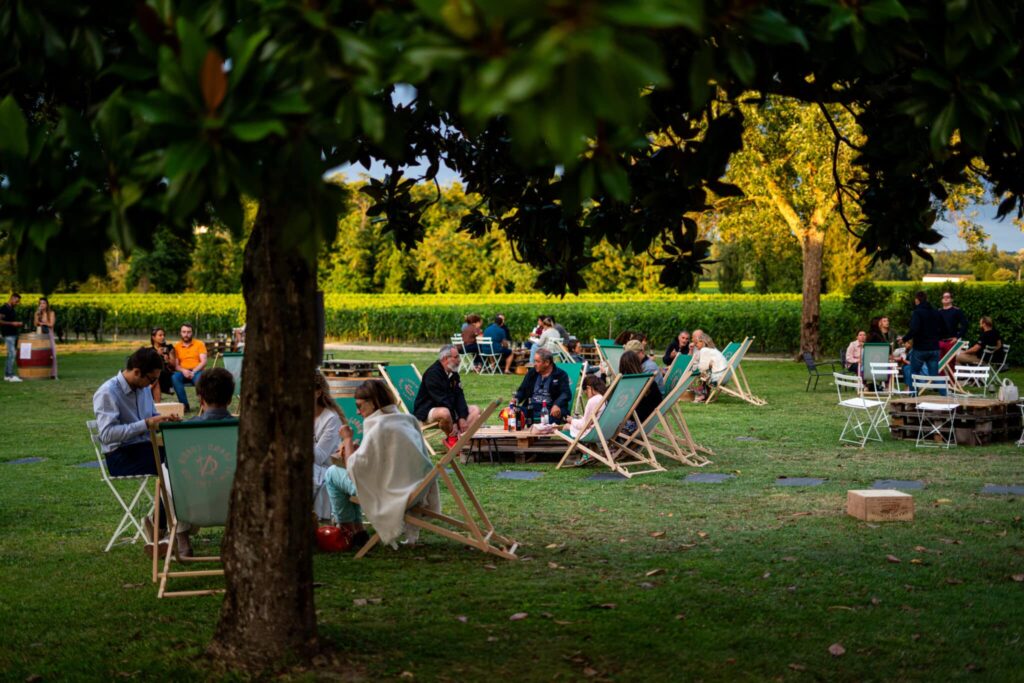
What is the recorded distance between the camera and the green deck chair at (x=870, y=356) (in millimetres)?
18172

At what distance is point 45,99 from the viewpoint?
4.96 metres

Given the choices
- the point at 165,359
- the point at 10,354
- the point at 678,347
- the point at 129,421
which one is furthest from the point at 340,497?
the point at 10,354

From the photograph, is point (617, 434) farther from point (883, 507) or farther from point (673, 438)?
point (883, 507)

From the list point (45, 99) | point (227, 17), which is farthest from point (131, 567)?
point (227, 17)

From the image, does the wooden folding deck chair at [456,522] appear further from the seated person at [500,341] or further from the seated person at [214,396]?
the seated person at [500,341]

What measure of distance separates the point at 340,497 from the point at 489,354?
17.6 metres

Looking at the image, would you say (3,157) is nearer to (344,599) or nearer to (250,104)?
(250,104)

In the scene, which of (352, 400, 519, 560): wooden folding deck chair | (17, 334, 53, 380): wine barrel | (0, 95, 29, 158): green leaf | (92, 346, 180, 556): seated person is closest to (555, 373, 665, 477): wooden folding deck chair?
(352, 400, 519, 560): wooden folding deck chair

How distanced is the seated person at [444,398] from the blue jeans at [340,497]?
4289 mm

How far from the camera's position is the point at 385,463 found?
23.1ft

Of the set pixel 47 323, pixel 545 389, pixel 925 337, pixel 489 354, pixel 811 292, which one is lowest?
pixel 489 354

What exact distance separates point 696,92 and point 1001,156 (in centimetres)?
280

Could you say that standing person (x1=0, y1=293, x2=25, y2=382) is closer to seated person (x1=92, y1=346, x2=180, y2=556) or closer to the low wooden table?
the low wooden table

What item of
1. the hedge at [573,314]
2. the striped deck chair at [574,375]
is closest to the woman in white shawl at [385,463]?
the striped deck chair at [574,375]
